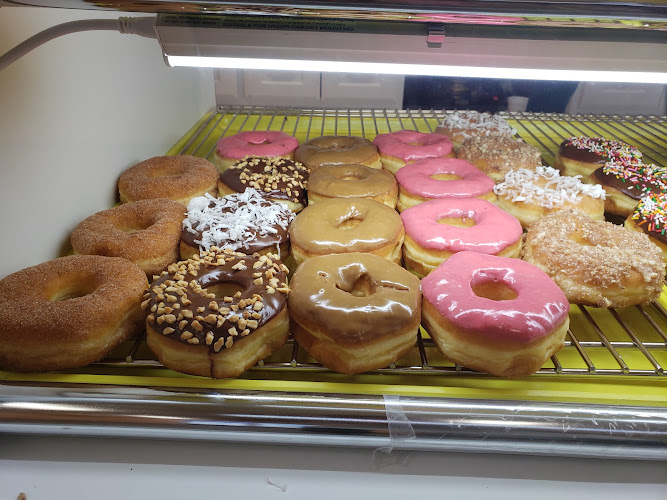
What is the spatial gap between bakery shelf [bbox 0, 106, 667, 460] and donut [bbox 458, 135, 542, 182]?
56.6 inches

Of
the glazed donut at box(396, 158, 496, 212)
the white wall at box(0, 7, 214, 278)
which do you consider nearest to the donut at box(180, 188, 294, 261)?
the white wall at box(0, 7, 214, 278)

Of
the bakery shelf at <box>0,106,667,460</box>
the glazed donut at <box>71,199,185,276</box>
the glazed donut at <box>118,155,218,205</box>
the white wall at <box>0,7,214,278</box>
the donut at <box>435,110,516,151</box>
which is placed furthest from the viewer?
the donut at <box>435,110,516,151</box>

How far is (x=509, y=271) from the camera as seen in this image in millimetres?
1894

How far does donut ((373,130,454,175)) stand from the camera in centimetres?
306

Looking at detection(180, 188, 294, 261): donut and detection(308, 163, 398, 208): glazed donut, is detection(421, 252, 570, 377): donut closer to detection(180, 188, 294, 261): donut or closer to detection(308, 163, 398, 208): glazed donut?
detection(180, 188, 294, 261): donut

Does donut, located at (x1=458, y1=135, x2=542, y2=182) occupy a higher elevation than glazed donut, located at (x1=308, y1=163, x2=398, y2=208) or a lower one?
higher

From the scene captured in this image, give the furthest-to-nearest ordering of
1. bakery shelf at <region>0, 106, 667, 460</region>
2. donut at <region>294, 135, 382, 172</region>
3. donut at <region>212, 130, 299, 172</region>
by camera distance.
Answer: donut at <region>212, 130, 299, 172</region> → donut at <region>294, 135, 382, 172</region> → bakery shelf at <region>0, 106, 667, 460</region>

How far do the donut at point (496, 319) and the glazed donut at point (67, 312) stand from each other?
1117mm

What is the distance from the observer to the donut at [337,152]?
116 inches

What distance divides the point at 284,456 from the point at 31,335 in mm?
920

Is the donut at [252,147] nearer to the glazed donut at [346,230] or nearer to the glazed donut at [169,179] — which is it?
the glazed donut at [169,179]

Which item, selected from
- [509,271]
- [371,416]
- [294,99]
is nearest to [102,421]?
[371,416]

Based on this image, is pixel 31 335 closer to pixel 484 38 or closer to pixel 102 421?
pixel 102 421

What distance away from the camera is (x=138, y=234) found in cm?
218
